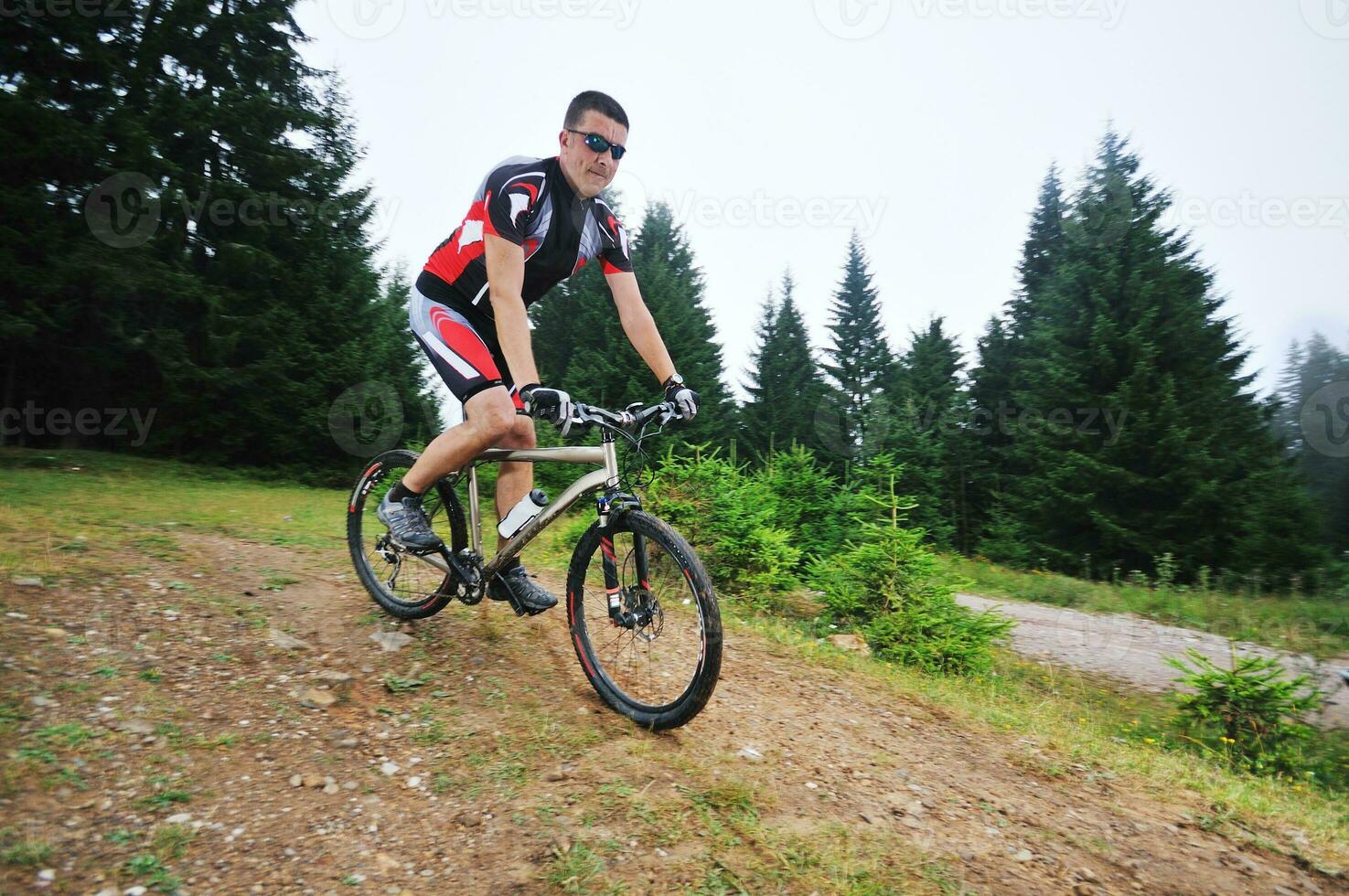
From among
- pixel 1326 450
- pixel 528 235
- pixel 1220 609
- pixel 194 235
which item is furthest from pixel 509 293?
pixel 1326 450

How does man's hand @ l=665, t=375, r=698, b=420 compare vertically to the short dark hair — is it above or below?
below

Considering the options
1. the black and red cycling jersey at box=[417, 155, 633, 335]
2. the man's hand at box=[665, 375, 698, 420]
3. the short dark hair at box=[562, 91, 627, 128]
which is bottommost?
the man's hand at box=[665, 375, 698, 420]

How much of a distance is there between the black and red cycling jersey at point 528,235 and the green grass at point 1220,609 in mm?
7689

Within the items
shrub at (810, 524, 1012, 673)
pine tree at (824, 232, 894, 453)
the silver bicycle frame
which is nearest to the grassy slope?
shrub at (810, 524, 1012, 673)

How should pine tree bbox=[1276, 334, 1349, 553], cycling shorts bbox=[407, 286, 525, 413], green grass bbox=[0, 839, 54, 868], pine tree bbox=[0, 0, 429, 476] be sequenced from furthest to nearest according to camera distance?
pine tree bbox=[1276, 334, 1349, 553]
pine tree bbox=[0, 0, 429, 476]
cycling shorts bbox=[407, 286, 525, 413]
green grass bbox=[0, 839, 54, 868]

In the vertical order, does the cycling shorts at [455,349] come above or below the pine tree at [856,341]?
below

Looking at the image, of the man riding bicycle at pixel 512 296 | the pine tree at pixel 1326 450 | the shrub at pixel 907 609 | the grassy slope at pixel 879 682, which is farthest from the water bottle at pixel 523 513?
the pine tree at pixel 1326 450

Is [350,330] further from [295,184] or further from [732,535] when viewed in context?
[732,535]

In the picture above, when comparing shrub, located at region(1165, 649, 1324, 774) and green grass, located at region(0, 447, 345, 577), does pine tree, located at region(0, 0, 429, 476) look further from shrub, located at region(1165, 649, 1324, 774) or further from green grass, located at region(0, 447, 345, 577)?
shrub, located at region(1165, 649, 1324, 774)

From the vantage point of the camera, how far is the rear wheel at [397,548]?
3.74 metres

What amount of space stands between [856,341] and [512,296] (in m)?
39.8

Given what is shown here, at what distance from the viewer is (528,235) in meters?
3.16

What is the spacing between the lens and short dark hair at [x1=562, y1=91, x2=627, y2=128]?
10.2ft

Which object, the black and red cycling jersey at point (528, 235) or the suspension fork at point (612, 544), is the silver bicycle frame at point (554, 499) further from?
the black and red cycling jersey at point (528, 235)
